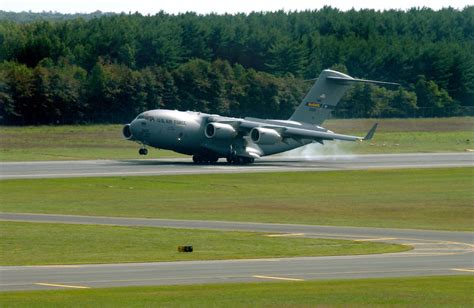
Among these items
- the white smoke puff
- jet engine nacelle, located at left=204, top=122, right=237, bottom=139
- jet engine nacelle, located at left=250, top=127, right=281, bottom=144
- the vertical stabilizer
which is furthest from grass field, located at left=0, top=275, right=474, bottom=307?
the white smoke puff

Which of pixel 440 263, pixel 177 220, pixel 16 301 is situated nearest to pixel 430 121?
pixel 177 220

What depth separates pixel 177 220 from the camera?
50.0 m

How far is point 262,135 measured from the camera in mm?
82062

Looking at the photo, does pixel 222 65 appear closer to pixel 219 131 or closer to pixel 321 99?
pixel 321 99

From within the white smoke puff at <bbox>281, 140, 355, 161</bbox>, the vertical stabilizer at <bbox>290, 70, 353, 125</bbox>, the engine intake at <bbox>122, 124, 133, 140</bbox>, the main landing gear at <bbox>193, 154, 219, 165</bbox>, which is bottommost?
the white smoke puff at <bbox>281, 140, 355, 161</bbox>

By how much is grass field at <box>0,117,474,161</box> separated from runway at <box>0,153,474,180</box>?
5.36 meters

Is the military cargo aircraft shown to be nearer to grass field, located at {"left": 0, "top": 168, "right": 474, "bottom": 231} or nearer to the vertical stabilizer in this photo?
the vertical stabilizer

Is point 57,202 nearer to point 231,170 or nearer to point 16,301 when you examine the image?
point 231,170

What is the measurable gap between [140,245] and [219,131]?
41.1m

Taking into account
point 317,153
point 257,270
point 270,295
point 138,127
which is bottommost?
point 317,153

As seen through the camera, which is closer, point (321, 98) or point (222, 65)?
point (321, 98)

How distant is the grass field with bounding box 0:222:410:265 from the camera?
37719 millimetres

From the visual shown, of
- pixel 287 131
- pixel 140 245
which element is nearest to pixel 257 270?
pixel 140 245

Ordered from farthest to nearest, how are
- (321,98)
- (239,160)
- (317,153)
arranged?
1. (317,153)
2. (321,98)
3. (239,160)
